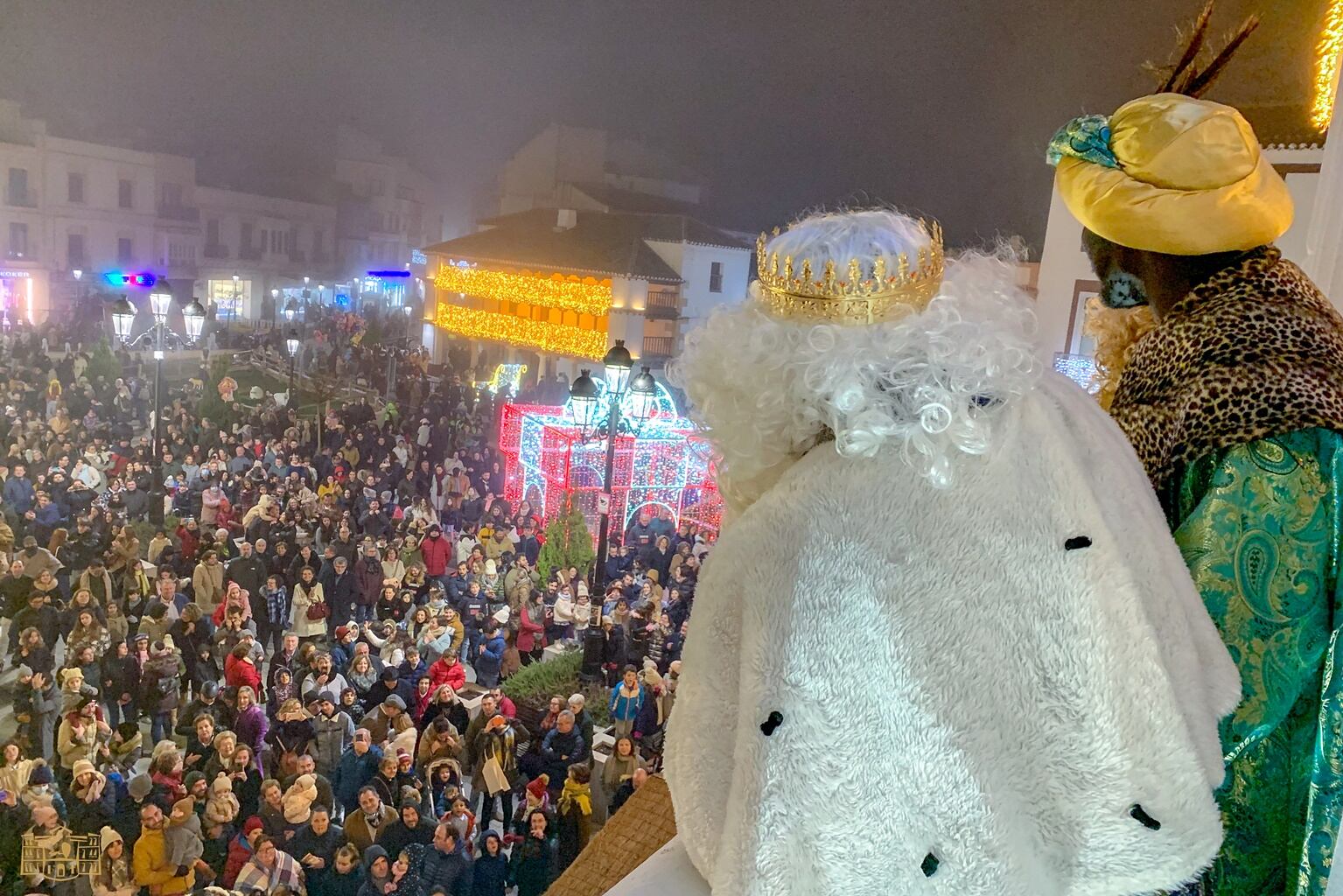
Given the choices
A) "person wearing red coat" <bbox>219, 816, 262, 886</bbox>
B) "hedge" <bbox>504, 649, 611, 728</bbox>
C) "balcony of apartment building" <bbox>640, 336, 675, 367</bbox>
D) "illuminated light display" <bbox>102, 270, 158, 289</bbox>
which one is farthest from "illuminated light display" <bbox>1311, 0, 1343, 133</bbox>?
"illuminated light display" <bbox>102, 270, 158, 289</bbox>

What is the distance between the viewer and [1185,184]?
128 centimetres

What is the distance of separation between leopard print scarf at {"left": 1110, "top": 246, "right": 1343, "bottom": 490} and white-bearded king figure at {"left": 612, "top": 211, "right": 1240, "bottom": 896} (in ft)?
1.13

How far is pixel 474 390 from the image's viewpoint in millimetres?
6609

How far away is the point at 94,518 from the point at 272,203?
94.6 inches

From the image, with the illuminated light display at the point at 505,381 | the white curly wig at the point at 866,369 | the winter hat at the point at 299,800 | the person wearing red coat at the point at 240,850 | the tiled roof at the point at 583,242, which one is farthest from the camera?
the illuminated light display at the point at 505,381

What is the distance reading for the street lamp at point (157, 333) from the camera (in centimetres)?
580

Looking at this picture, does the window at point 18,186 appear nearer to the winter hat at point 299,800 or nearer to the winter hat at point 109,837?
the winter hat at point 109,837

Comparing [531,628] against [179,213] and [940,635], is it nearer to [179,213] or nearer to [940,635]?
[179,213]

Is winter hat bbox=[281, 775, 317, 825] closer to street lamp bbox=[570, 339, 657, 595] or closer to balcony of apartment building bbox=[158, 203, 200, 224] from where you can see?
street lamp bbox=[570, 339, 657, 595]

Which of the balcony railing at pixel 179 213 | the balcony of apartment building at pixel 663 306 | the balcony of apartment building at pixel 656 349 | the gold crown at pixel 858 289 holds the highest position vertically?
the balcony railing at pixel 179 213

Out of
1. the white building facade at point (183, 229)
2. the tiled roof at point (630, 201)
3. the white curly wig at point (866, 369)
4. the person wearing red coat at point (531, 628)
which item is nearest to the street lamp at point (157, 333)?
the white building facade at point (183, 229)

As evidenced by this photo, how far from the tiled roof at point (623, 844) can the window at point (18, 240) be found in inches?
222

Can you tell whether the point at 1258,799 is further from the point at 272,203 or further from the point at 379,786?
the point at 272,203

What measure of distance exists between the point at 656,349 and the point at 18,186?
4048mm
